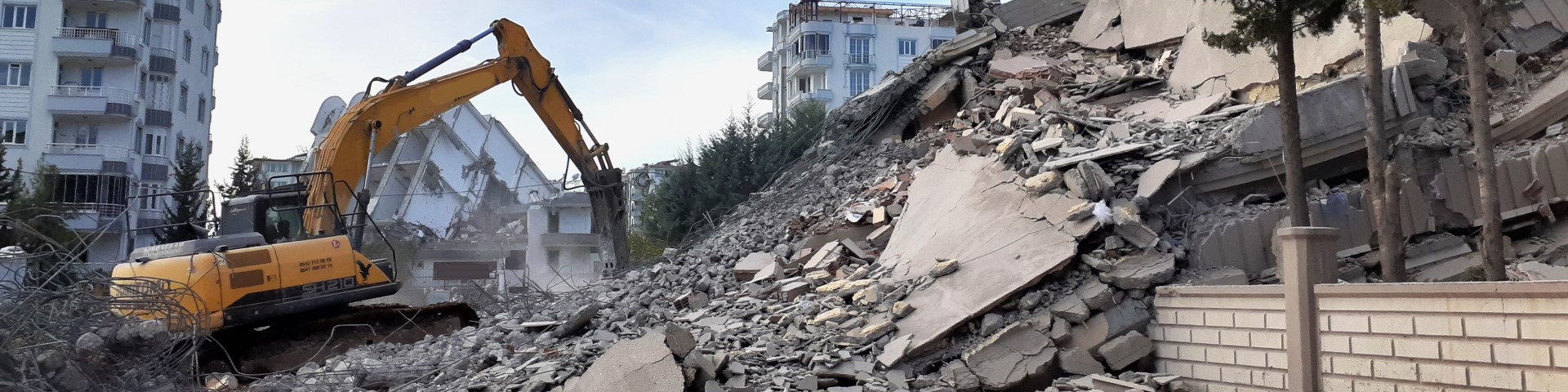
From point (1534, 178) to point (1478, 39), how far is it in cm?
170

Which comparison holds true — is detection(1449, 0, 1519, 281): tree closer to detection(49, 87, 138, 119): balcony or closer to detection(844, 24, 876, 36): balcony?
detection(49, 87, 138, 119): balcony

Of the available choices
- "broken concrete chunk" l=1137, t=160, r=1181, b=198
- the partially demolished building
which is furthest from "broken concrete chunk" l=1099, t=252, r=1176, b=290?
"broken concrete chunk" l=1137, t=160, r=1181, b=198

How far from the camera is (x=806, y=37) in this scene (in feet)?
153

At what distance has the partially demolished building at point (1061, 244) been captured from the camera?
27.5 ft

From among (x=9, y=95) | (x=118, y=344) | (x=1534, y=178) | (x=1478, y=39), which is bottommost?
(x=118, y=344)

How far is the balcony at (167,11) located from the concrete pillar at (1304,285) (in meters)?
34.0

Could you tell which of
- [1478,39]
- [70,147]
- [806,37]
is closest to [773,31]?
[806,37]

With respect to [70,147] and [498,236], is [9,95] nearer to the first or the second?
[70,147]

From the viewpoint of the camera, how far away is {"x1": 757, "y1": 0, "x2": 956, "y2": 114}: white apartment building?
46.6 metres

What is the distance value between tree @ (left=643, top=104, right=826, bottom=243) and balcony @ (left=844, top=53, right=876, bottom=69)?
2401 cm

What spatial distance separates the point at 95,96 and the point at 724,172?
66.6 ft

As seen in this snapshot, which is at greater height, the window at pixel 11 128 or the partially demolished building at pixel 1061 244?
the window at pixel 11 128

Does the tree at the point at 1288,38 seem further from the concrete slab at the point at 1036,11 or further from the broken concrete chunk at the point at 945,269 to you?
the concrete slab at the point at 1036,11

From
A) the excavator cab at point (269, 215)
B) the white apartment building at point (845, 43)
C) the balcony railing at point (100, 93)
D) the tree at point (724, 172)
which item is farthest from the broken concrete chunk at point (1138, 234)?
the white apartment building at point (845, 43)
